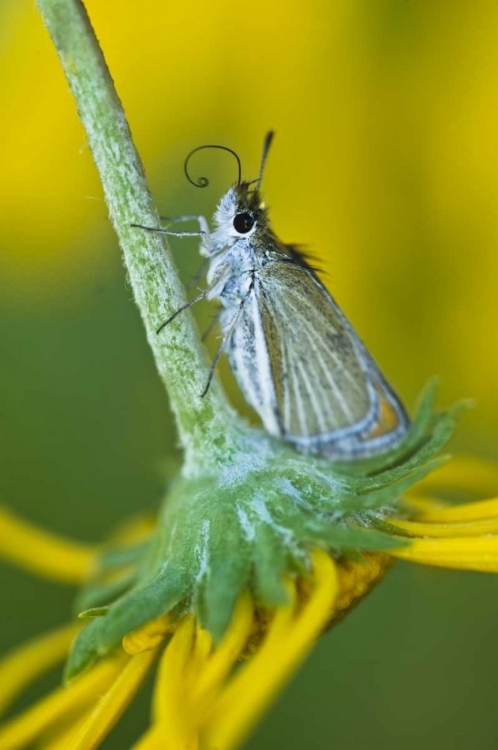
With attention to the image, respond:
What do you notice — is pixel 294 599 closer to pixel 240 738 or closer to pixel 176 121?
pixel 240 738

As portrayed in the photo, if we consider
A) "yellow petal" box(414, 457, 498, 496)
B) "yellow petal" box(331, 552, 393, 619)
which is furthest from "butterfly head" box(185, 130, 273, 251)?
"yellow petal" box(331, 552, 393, 619)

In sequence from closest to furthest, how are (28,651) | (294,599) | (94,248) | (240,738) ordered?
(240,738) < (294,599) < (28,651) < (94,248)

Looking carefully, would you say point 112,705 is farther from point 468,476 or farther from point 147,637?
point 468,476

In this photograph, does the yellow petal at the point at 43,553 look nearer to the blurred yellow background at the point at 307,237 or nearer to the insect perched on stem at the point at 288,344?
the insect perched on stem at the point at 288,344

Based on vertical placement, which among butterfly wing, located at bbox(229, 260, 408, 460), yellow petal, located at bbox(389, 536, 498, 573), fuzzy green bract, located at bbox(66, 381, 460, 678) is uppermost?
butterfly wing, located at bbox(229, 260, 408, 460)

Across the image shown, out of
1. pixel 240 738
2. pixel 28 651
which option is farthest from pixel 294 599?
pixel 28 651

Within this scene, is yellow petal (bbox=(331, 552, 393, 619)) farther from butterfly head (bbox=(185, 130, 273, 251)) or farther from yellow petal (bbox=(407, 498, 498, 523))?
butterfly head (bbox=(185, 130, 273, 251))
